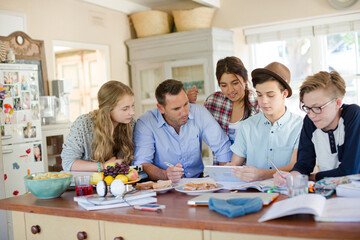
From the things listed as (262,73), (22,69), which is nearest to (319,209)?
(262,73)

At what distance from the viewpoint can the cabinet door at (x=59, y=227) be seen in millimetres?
1908

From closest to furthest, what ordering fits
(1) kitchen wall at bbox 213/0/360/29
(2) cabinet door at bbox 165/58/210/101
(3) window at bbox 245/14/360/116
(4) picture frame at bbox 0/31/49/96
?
(4) picture frame at bbox 0/31/49/96, (1) kitchen wall at bbox 213/0/360/29, (3) window at bbox 245/14/360/116, (2) cabinet door at bbox 165/58/210/101

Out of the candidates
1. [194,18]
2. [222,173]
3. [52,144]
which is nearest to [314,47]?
[194,18]

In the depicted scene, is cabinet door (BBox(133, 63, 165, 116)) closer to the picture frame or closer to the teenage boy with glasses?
the picture frame

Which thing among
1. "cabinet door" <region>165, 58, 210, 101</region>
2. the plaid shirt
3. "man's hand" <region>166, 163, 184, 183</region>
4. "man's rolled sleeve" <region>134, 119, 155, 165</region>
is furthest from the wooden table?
"cabinet door" <region>165, 58, 210, 101</region>

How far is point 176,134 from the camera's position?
2.93 meters

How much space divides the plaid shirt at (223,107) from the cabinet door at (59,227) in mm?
1604

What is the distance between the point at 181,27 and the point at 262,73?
3.58 metres

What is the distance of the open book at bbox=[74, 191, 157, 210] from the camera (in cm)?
192

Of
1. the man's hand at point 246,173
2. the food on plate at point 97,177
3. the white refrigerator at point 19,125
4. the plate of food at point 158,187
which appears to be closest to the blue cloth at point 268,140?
the man's hand at point 246,173

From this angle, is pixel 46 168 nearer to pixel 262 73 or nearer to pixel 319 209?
pixel 262 73

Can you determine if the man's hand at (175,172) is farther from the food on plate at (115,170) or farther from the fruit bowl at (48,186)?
the fruit bowl at (48,186)

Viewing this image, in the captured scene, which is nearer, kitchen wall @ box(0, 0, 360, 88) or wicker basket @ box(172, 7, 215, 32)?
kitchen wall @ box(0, 0, 360, 88)

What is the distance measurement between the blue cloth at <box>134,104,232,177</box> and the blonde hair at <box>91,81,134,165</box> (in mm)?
101
